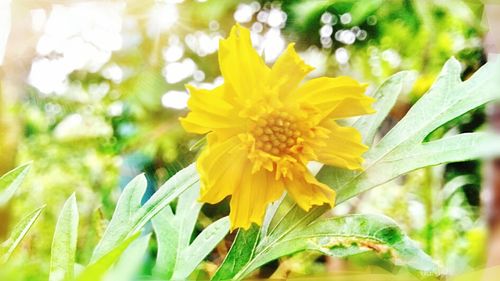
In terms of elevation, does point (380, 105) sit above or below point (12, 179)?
above

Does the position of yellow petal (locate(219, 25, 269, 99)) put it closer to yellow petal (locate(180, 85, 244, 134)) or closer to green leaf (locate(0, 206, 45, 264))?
yellow petal (locate(180, 85, 244, 134))

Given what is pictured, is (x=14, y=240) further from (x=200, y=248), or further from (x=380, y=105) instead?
(x=380, y=105)

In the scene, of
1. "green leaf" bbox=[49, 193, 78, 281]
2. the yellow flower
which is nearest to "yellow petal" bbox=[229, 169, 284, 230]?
the yellow flower

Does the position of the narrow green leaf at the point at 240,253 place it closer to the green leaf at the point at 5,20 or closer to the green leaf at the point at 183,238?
the green leaf at the point at 183,238

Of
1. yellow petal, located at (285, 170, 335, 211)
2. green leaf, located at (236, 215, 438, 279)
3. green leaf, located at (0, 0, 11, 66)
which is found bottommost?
green leaf, located at (236, 215, 438, 279)

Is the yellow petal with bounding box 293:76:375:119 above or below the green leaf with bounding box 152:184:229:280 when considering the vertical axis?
above

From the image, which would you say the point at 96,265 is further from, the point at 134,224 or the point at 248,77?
the point at 248,77

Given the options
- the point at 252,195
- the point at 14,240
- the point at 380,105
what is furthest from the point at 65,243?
the point at 380,105
